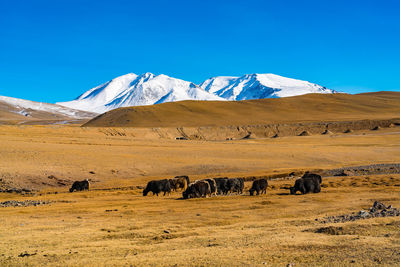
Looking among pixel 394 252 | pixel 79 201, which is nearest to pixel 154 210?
pixel 79 201

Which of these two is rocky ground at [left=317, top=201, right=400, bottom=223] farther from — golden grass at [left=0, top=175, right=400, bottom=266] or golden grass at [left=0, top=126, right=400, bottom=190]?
golden grass at [left=0, top=126, right=400, bottom=190]

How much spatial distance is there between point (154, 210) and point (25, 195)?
34.5ft

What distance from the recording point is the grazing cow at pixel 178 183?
24913 millimetres

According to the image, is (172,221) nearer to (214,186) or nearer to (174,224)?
(174,224)

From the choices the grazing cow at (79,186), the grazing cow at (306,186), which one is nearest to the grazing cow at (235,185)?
the grazing cow at (306,186)

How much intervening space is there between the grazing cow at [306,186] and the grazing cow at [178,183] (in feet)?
23.1

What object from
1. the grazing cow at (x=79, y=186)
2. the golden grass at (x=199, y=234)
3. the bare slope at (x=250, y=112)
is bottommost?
the golden grass at (x=199, y=234)

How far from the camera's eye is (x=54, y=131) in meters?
57.7

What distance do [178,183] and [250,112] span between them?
349 feet

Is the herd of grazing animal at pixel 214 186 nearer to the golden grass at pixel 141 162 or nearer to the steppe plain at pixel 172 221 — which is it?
the steppe plain at pixel 172 221

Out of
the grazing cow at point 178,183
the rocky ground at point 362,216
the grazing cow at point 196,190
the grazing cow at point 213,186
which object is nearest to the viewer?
the rocky ground at point 362,216

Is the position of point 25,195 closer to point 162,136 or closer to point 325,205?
point 325,205

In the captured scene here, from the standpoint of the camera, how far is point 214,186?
22.1 meters

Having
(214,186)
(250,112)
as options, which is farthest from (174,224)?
(250,112)
